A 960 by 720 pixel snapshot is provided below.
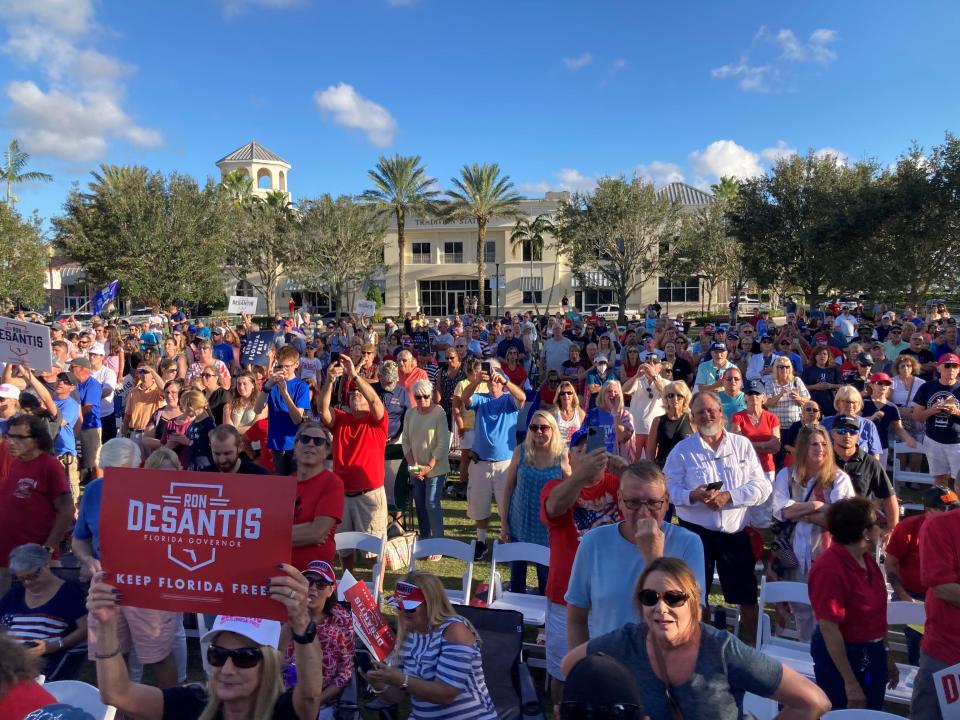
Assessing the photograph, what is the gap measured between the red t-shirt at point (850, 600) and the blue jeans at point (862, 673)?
64 millimetres

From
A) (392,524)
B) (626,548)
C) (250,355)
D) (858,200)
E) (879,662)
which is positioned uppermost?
(858,200)

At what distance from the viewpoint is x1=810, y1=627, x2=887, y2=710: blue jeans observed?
3.17 meters

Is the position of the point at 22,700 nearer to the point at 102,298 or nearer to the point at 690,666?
the point at 690,666

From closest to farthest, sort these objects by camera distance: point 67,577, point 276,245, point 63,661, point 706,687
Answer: point 706,687
point 63,661
point 67,577
point 276,245

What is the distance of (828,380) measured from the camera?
27.6ft

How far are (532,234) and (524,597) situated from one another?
45.6 m

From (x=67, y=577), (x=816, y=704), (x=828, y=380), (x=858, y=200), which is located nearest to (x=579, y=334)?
(x=828, y=380)

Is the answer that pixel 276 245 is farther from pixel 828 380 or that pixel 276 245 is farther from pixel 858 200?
pixel 828 380

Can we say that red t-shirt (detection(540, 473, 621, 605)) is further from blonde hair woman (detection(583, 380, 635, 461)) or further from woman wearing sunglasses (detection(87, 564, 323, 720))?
blonde hair woman (detection(583, 380, 635, 461))

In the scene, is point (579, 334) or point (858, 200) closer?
point (579, 334)

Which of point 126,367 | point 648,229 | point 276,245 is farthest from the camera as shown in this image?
point 276,245

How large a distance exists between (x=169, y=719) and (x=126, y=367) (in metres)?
10.4

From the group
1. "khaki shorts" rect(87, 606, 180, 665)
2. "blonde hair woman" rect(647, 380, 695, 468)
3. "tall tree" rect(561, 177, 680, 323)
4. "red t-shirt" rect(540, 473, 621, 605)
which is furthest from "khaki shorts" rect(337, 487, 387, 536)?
"tall tree" rect(561, 177, 680, 323)

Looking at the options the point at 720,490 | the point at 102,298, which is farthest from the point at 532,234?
the point at 720,490
